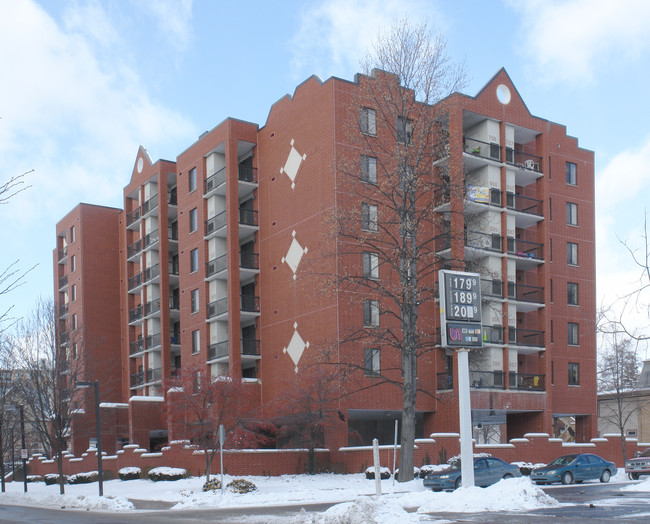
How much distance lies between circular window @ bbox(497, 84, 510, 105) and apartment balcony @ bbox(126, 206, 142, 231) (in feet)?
101

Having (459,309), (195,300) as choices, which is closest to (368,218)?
(459,309)

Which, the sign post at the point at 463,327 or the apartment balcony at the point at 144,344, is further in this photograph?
the apartment balcony at the point at 144,344

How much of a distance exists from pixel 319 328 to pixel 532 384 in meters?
13.2

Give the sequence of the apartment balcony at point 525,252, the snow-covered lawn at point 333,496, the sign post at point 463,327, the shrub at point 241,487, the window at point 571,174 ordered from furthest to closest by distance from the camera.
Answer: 1. the window at point 571,174
2. the apartment balcony at point 525,252
3. the shrub at point 241,487
4. the sign post at point 463,327
5. the snow-covered lawn at point 333,496

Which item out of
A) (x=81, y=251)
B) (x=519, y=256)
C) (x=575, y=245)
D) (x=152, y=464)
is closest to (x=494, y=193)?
(x=519, y=256)

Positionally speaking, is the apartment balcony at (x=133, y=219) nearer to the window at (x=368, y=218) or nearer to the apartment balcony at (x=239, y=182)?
the apartment balcony at (x=239, y=182)

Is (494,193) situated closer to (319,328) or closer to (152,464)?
(319,328)

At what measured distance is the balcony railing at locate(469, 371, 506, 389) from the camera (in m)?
42.8

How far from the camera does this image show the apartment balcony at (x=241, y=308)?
49031mm

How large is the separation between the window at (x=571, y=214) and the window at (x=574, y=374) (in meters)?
9.28

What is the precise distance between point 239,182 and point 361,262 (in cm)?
1185

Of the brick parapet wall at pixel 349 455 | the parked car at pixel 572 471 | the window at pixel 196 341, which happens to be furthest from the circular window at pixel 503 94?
the window at pixel 196 341

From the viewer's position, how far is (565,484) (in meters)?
33.9

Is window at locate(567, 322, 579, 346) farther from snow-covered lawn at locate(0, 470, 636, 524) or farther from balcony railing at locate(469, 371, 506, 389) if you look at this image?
snow-covered lawn at locate(0, 470, 636, 524)
